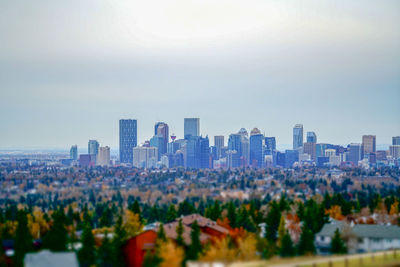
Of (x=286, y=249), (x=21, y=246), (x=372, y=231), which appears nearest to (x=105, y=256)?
(x=21, y=246)

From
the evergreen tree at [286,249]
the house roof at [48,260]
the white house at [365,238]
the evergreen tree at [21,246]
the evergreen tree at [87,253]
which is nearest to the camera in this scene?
the house roof at [48,260]

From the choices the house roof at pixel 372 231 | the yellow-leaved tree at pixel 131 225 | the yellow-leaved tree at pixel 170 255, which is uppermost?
the yellow-leaved tree at pixel 170 255

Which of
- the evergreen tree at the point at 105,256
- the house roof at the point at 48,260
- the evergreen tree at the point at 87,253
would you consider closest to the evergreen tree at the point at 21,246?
the evergreen tree at the point at 87,253

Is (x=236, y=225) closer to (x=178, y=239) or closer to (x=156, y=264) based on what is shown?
(x=178, y=239)

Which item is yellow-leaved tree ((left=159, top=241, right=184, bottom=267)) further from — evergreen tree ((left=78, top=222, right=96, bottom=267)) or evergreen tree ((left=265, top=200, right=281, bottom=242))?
evergreen tree ((left=265, top=200, right=281, bottom=242))

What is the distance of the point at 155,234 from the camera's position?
58.7 m

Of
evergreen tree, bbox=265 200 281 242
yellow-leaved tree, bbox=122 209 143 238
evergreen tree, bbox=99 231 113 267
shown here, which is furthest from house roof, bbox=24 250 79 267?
evergreen tree, bbox=265 200 281 242

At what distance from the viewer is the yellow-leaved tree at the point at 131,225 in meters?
71.7

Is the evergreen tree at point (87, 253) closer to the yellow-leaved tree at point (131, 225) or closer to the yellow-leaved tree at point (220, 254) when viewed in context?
the yellow-leaved tree at point (220, 254)

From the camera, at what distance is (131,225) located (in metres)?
75.6

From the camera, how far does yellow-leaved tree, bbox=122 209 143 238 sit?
71744 millimetres

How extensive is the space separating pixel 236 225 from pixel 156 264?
31.4 meters

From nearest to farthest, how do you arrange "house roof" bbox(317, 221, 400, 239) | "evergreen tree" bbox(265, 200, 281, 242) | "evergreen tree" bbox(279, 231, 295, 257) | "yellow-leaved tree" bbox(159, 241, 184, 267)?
1. "yellow-leaved tree" bbox(159, 241, 184, 267)
2. "evergreen tree" bbox(279, 231, 295, 257)
3. "house roof" bbox(317, 221, 400, 239)
4. "evergreen tree" bbox(265, 200, 281, 242)

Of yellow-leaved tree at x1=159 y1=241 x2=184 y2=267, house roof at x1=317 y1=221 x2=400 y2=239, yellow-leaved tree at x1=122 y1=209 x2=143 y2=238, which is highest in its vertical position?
yellow-leaved tree at x1=159 y1=241 x2=184 y2=267
